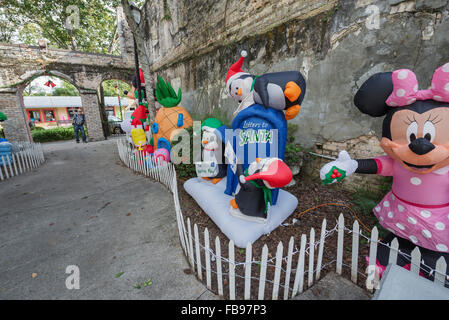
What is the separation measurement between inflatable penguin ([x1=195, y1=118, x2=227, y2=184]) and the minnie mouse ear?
76.6 inches

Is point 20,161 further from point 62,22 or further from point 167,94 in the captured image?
point 62,22

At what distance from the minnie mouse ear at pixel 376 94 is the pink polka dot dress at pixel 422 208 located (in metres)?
0.56

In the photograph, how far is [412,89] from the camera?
1.61 m

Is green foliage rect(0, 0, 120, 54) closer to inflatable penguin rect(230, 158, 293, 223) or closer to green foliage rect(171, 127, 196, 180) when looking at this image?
green foliage rect(171, 127, 196, 180)

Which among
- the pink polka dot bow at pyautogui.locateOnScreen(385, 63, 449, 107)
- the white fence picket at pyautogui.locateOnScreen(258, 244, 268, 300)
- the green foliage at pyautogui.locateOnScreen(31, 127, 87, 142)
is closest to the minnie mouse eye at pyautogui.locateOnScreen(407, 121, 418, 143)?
the pink polka dot bow at pyautogui.locateOnScreen(385, 63, 449, 107)

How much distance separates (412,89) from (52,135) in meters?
17.7

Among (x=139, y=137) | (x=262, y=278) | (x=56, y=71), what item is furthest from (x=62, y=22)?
(x=262, y=278)

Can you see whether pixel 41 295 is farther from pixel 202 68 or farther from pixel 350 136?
pixel 202 68

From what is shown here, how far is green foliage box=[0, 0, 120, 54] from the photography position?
41.2ft

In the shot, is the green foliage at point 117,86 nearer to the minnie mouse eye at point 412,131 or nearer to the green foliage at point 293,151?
the green foliage at point 293,151

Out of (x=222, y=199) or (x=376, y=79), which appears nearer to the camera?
(x=376, y=79)

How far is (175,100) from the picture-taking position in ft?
16.8

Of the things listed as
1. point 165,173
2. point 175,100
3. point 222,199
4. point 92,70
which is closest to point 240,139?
point 222,199

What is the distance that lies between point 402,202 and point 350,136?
197cm
